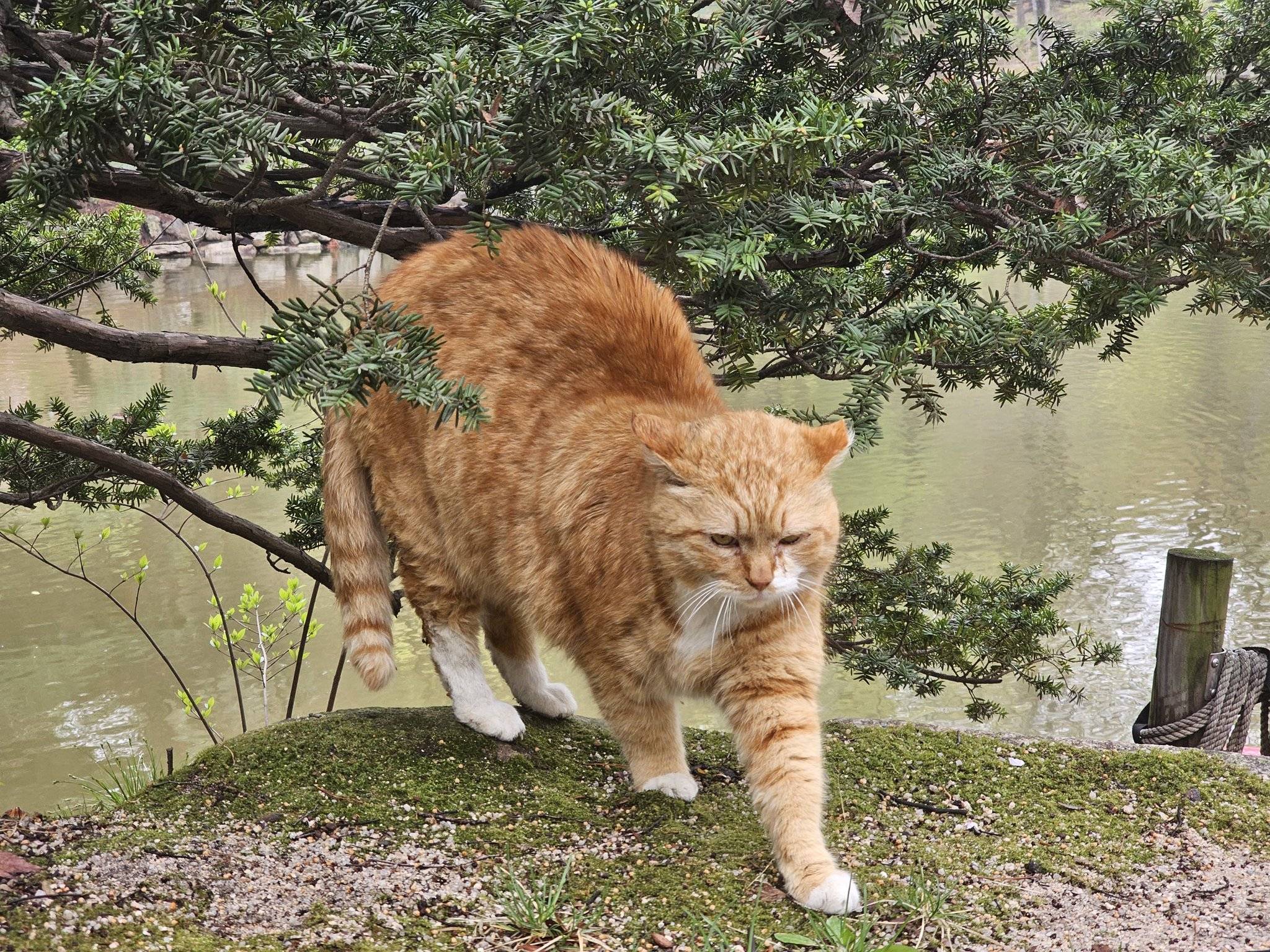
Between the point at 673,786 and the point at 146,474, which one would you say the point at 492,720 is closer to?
the point at 673,786

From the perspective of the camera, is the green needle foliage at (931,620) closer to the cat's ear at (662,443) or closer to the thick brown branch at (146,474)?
the cat's ear at (662,443)

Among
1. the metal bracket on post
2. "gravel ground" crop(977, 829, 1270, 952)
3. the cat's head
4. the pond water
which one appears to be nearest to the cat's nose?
the cat's head

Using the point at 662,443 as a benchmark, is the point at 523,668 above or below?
below

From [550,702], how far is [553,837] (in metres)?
0.70

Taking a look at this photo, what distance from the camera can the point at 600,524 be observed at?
8.68 feet

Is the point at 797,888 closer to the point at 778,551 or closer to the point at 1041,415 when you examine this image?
the point at 778,551

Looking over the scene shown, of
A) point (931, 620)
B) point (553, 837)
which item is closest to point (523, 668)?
point (553, 837)

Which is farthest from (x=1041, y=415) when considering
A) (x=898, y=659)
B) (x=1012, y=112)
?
(x=1012, y=112)

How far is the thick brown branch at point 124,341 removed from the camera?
8.34 feet

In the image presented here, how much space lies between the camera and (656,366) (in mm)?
2896

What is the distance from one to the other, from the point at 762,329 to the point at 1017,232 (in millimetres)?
658

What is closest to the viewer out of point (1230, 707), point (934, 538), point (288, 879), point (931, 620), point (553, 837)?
point (288, 879)

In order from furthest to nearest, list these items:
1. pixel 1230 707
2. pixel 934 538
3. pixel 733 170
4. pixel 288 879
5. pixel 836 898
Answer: pixel 934 538
pixel 1230 707
pixel 288 879
pixel 836 898
pixel 733 170

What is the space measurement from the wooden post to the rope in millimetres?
37
